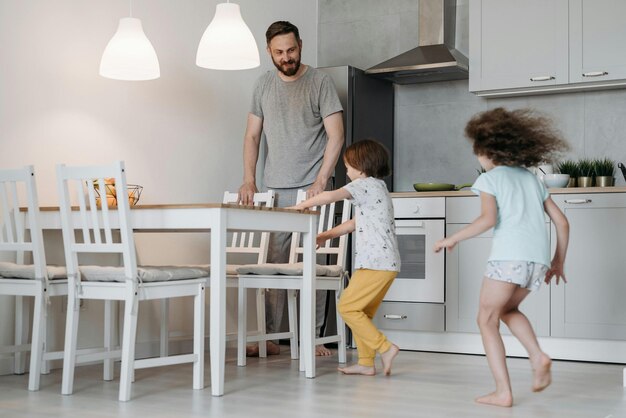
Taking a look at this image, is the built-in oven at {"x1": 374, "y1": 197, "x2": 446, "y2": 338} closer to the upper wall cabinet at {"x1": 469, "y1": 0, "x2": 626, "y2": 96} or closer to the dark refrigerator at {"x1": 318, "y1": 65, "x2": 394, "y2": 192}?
the dark refrigerator at {"x1": 318, "y1": 65, "x2": 394, "y2": 192}

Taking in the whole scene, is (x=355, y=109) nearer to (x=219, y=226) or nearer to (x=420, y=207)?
(x=420, y=207)

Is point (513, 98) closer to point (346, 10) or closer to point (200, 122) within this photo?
point (346, 10)

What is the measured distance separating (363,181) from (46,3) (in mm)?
1591

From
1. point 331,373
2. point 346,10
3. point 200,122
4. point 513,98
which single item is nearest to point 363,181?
point 331,373

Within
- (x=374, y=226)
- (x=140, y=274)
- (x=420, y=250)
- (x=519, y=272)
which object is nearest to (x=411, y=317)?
(x=420, y=250)

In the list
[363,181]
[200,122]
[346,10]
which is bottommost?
[363,181]

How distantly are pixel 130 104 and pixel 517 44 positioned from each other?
6.75ft

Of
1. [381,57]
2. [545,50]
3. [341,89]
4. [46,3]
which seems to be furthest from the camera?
[381,57]

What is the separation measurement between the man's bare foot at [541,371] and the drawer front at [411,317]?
166cm

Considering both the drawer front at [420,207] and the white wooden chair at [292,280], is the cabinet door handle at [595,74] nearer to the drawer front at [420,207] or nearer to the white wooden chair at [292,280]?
the drawer front at [420,207]

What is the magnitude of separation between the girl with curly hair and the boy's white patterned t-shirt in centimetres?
72

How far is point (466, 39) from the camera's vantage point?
5.33m

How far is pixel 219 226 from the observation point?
10.5ft

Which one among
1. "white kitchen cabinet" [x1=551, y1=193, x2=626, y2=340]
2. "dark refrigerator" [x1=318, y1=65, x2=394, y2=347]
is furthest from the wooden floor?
"dark refrigerator" [x1=318, y1=65, x2=394, y2=347]
